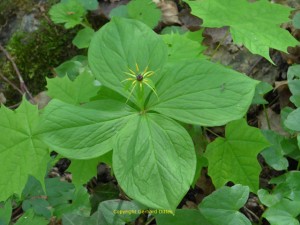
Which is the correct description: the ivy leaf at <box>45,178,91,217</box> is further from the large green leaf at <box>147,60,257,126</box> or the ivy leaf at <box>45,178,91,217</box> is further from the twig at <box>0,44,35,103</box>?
the twig at <box>0,44,35,103</box>

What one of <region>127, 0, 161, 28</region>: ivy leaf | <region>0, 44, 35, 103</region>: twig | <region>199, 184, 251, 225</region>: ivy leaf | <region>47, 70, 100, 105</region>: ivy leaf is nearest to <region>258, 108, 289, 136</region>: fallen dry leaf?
<region>199, 184, 251, 225</region>: ivy leaf

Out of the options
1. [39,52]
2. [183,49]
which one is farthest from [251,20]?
[39,52]

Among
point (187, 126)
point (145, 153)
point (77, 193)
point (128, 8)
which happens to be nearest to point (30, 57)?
point (128, 8)

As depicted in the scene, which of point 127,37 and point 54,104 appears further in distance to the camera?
point 127,37

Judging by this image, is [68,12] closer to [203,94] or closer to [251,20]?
[251,20]

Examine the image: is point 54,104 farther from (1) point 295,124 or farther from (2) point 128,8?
(2) point 128,8

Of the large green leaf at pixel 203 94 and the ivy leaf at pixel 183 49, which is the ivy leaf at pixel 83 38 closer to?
the ivy leaf at pixel 183 49

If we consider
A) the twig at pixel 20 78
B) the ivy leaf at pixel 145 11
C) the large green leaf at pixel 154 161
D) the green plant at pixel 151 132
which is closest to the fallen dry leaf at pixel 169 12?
the ivy leaf at pixel 145 11

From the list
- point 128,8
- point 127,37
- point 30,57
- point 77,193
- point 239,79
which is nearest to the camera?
point 239,79
